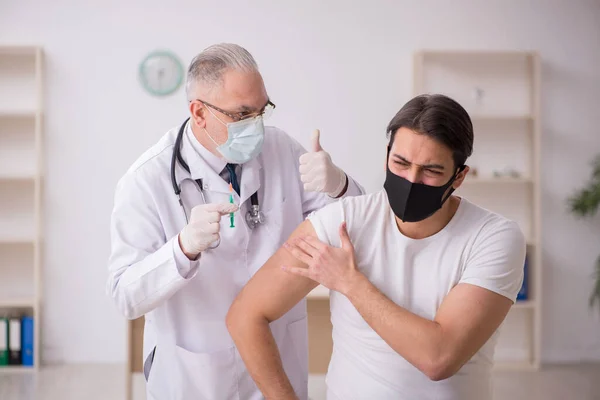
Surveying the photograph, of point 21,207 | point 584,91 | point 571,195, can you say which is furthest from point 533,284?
point 21,207

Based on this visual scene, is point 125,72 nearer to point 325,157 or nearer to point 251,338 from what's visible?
point 325,157

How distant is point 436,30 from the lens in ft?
14.9

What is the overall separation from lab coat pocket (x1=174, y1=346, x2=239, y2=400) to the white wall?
2.91m

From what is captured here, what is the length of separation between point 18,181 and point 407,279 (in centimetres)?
375

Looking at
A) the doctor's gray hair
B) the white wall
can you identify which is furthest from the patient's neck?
the white wall

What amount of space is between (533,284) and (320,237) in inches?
129

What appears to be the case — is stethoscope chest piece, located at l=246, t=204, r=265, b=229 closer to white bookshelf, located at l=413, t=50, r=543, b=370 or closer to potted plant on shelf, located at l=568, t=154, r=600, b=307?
white bookshelf, located at l=413, t=50, r=543, b=370

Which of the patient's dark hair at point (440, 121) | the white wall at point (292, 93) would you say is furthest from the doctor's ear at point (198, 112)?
the white wall at point (292, 93)

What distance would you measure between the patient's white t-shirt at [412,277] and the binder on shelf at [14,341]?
11.1 feet

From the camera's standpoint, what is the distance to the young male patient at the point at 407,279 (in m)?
1.42

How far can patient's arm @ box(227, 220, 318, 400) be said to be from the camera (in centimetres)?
156

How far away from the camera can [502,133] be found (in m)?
4.60

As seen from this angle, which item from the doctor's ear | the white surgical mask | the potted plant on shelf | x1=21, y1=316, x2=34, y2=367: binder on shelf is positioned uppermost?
the doctor's ear

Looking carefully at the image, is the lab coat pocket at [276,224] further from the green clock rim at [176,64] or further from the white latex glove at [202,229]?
the green clock rim at [176,64]
